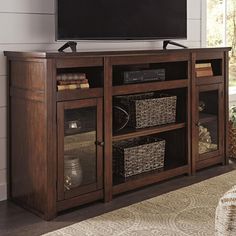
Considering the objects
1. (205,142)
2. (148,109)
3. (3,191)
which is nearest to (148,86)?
(148,109)

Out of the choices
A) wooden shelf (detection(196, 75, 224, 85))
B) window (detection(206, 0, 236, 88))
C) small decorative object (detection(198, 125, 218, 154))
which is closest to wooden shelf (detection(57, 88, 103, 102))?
wooden shelf (detection(196, 75, 224, 85))

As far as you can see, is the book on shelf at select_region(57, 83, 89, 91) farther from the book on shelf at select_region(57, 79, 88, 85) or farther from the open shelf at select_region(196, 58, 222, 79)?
the open shelf at select_region(196, 58, 222, 79)

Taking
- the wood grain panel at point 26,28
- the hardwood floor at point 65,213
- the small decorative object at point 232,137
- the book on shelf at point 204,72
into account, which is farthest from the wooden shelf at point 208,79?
the wood grain panel at point 26,28

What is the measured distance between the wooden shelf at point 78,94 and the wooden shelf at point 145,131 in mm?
335

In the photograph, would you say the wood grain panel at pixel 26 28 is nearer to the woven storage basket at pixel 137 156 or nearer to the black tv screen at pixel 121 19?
the black tv screen at pixel 121 19

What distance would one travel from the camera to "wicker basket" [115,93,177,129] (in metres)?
3.13

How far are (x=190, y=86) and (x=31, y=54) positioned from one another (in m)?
1.30

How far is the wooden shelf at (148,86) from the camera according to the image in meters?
2.90

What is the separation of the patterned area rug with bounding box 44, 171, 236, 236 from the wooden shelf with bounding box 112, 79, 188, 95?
2.32ft

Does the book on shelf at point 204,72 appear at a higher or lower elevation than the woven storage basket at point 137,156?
higher

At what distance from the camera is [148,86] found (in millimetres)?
3064

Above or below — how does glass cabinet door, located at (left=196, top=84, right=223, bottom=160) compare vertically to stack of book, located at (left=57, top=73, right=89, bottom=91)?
below

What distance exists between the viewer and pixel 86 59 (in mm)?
2678

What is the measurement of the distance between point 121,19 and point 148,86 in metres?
0.51
